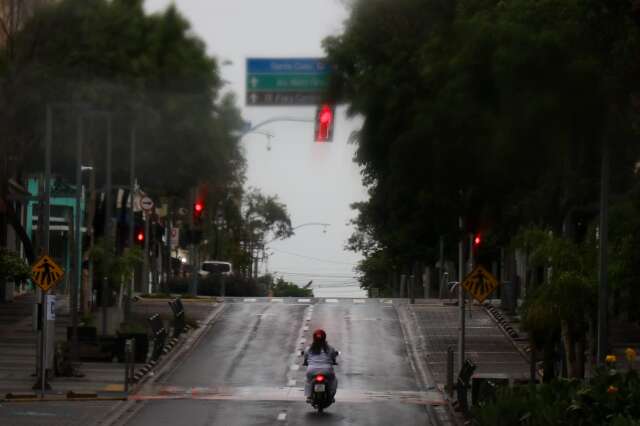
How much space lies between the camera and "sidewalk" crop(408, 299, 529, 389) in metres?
38.4

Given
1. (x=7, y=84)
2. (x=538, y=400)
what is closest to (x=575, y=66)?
(x=538, y=400)

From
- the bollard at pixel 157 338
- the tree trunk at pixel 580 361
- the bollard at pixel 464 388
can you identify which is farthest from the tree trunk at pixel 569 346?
the bollard at pixel 157 338

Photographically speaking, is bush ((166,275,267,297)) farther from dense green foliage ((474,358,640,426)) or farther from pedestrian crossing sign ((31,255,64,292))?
dense green foliage ((474,358,640,426))

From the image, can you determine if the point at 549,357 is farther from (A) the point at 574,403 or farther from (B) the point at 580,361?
(A) the point at 574,403

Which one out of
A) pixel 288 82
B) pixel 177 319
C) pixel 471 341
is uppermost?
pixel 288 82

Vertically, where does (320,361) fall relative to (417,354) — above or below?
above

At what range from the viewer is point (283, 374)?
123ft

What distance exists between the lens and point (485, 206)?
40.0 ft

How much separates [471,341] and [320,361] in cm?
1705

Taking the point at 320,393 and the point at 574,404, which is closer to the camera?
the point at 574,404

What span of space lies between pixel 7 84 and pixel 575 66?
29.7 meters

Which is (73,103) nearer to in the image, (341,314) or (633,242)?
(633,242)

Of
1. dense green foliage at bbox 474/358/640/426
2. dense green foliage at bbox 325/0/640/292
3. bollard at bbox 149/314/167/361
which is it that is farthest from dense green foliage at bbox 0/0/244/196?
dense green foliage at bbox 474/358/640/426

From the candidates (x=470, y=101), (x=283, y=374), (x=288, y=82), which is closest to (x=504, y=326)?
(x=283, y=374)
